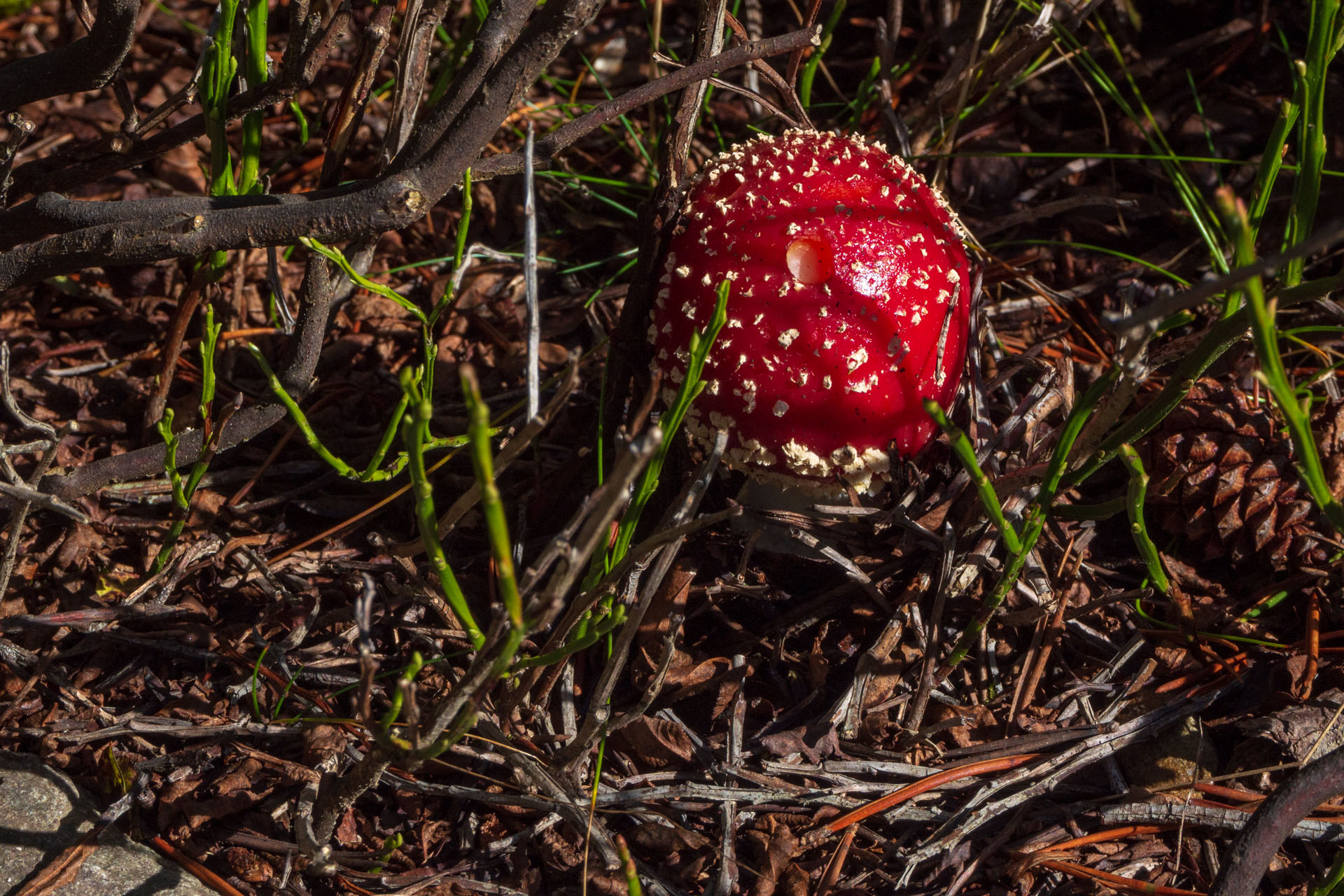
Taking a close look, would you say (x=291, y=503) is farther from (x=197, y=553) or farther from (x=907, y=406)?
(x=907, y=406)

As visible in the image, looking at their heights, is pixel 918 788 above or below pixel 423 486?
below

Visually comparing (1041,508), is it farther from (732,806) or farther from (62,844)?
(62,844)

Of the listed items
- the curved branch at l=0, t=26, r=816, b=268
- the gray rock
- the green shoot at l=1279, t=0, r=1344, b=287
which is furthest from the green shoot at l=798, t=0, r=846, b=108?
the gray rock

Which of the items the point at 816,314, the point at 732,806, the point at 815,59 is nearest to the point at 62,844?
the point at 732,806

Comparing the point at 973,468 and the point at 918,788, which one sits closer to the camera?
the point at 973,468

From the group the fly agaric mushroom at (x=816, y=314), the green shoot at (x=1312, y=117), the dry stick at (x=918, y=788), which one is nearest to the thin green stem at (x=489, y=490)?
the fly agaric mushroom at (x=816, y=314)

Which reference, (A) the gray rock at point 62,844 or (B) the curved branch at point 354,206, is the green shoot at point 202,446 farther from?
(A) the gray rock at point 62,844
